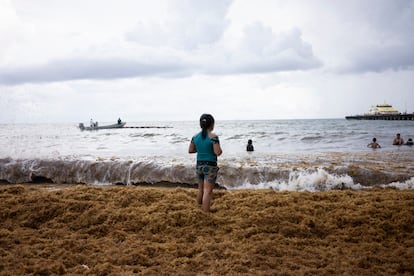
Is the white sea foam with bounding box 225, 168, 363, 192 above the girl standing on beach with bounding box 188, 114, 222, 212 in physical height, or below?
below

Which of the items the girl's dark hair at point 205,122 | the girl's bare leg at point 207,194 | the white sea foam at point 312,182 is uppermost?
the girl's dark hair at point 205,122

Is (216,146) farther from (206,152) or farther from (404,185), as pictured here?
(404,185)

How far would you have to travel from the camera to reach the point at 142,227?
4871mm

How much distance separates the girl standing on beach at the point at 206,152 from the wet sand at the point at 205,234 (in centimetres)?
37

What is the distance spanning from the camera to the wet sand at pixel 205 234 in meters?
3.56

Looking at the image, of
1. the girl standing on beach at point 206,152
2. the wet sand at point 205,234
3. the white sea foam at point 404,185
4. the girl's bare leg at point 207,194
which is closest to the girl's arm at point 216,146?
the girl standing on beach at point 206,152

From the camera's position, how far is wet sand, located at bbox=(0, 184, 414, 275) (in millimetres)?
3562

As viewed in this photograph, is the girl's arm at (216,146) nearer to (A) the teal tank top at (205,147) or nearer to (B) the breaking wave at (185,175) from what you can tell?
(A) the teal tank top at (205,147)

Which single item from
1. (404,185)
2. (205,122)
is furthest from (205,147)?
(404,185)

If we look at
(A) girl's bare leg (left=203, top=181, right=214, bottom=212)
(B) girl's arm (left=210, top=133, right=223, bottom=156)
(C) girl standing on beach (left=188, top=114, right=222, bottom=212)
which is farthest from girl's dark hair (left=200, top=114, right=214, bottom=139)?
(A) girl's bare leg (left=203, top=181, right=214, bottom=212)

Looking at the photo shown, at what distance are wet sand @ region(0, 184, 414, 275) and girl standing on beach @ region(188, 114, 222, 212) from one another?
1.22 ft

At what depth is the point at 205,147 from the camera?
5.27 metres

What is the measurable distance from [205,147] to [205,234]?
1359 mm

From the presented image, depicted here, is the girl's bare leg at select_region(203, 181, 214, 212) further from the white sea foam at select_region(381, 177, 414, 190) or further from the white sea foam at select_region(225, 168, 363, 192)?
the white sea foam at select_region(381, 177, 414, 190)
